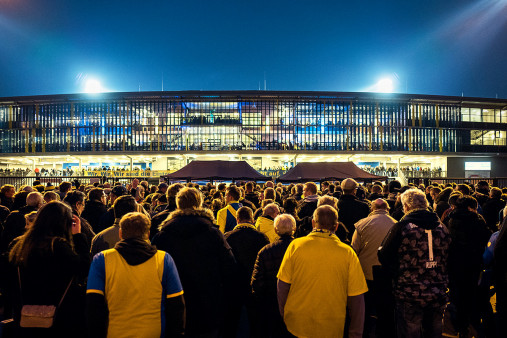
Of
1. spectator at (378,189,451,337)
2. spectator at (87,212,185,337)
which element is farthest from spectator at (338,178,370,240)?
spectator at (87,212,185,337)

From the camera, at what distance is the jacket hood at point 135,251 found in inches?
99.6

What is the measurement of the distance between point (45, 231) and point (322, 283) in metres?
2.40

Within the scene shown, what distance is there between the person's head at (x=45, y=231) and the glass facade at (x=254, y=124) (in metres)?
41.9

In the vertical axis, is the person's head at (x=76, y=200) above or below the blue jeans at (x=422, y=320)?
above

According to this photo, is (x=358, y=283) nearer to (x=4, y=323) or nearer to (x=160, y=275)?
(x=160, y=275)

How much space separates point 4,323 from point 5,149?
54.2 meters

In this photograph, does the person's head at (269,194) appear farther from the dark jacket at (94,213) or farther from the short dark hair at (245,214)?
the dark jacket at (94,213)

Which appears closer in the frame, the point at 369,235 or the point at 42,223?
the point at 42,223

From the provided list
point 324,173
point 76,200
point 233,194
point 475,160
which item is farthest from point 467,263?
point 475,160

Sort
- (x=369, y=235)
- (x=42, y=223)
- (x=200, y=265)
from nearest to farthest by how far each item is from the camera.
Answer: (x=42, y=223), (x=200, y=265), (x=369, y=235)

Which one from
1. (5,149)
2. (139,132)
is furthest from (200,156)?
(5,149)

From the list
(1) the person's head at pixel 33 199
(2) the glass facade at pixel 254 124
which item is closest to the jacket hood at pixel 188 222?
(1) the person's head at pixel 33 199

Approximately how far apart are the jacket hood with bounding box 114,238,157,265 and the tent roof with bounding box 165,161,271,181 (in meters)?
11.9

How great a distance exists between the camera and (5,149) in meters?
47.9
